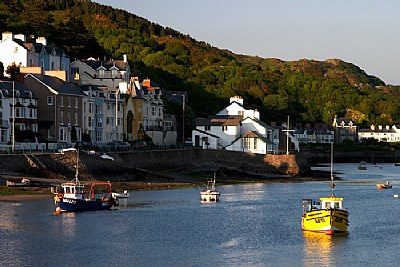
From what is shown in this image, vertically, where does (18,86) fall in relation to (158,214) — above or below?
above

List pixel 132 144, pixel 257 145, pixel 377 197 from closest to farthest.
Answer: pixel 377 197 → pixel 132 144 → pixel 257 145

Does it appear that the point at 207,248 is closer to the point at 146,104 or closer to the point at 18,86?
the point at 18,86

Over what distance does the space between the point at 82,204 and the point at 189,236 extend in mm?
11378

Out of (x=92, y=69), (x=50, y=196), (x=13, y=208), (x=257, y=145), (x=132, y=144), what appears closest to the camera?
(x=13, y=208)

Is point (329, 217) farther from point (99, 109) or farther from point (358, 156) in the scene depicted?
point (358, 156)

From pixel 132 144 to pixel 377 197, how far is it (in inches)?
1176

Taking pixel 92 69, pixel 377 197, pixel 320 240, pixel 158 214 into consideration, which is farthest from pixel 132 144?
pixel 320 240

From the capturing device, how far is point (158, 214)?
52500 mm

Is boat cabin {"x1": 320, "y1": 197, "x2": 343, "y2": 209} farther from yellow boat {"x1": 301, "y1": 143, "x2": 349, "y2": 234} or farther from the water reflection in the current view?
the water reflection

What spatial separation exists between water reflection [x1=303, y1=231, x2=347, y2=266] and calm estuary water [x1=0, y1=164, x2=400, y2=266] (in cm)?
4

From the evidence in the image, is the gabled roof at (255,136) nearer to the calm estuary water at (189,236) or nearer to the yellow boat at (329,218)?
the calm estuary water at (189,236)

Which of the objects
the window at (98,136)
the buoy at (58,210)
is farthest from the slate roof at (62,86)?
the buoy at (58,210)

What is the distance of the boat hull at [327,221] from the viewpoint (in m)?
43.9

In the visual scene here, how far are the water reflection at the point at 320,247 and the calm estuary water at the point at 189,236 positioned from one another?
4 centimetres
